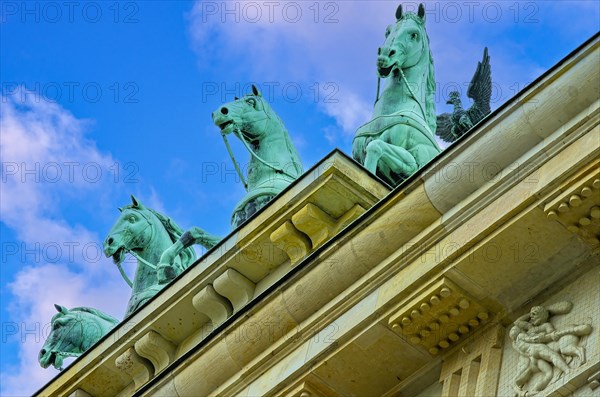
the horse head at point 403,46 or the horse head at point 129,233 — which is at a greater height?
the horse head at point 403,46

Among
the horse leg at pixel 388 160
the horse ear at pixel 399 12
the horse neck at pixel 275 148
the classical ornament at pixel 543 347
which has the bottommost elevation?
the classical ornament at pixel 543 347

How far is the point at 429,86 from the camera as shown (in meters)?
24.4

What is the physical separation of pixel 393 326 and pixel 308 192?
2.34 m

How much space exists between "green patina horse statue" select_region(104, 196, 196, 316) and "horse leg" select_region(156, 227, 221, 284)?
0.84 feet

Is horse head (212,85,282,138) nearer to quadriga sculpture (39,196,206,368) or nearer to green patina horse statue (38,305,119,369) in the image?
quadriga sculpture (39,196,206,368)

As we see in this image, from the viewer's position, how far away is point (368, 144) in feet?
Result: 72.6

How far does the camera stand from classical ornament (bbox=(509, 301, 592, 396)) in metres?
16.1

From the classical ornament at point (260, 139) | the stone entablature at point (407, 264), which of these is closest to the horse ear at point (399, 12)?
the classical ornament at point (260, 139)

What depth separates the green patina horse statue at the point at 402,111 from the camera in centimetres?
2172

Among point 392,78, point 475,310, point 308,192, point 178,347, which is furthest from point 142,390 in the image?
point 392,78

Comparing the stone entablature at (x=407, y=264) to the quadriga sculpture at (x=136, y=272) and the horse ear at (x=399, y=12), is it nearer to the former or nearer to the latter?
the quadriga sculpture at (x=136, y=272)

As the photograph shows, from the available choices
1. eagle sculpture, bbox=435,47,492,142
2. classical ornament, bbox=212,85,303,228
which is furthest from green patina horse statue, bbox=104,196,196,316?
eagle sculpture, bbox=435,47,492,142

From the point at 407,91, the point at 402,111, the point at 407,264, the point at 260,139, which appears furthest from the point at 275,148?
the point at 407,264

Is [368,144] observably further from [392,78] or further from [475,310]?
[475,310]
